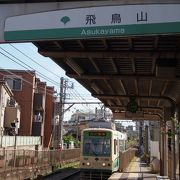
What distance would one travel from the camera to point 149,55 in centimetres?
1212

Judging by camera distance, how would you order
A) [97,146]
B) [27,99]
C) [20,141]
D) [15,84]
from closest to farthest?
[97,146], [20,141], [27,99], [15,84]

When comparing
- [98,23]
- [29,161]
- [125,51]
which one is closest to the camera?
[98,23]

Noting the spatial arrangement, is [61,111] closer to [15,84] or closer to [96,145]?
[15,84]

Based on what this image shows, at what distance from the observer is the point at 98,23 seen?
8781 mm

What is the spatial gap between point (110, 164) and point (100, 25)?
1661 centimetres

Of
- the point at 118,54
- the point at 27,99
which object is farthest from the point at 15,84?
the point at 118,54

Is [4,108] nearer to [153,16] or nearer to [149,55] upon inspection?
[149,55]

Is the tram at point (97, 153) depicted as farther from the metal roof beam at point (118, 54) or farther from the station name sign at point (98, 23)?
the station name sign at point (98, 23)

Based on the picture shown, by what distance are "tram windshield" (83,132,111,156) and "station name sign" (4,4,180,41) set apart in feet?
51.2

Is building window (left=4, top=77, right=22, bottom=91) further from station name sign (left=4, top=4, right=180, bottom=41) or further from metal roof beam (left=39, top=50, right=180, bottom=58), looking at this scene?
station name sign (left=4, top=4, right=180, bottom=41)

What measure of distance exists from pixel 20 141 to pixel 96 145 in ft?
71.2

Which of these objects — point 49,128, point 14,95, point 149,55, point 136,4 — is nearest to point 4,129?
point 14,95

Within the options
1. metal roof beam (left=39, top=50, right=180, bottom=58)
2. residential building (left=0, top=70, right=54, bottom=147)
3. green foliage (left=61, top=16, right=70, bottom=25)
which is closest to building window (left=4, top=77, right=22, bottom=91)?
residential building (left=0, top=70, right=54, bottom=147)

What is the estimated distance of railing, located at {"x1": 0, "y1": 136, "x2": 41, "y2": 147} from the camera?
40.2 m
